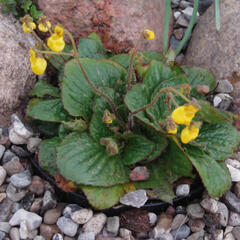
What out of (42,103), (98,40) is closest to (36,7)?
(98,40)

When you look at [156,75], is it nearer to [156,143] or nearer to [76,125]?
[156,143]

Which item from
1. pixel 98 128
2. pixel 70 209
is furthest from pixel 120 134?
pixel 70 209

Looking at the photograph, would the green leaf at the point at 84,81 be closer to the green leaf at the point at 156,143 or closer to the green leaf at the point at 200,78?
the green leaf at the point at 156,143

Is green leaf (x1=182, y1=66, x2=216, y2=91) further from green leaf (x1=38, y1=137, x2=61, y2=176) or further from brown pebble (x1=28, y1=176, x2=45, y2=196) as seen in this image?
brown pebble (x1=28, y1=176, x2=45, y2=196)

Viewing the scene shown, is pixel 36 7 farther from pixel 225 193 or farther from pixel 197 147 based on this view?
pixel 225 193

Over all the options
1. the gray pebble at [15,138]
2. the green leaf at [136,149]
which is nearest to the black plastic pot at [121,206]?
the gray pebble at [15,138]

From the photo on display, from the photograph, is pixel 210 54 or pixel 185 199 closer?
pixel 185 199

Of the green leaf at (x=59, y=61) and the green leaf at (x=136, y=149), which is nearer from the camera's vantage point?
the green leaf at (x=136, y=149)
